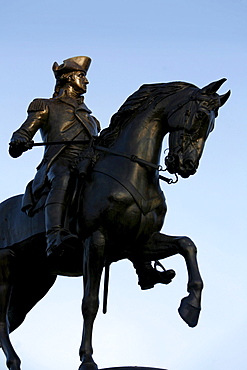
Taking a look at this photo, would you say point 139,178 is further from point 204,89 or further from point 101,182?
point 204,89

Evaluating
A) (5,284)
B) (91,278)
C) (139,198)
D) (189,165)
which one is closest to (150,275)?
(91,278)

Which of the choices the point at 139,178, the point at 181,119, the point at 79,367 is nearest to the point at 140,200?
the point at 139,178

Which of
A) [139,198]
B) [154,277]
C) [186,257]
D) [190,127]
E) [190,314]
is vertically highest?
[190,127]

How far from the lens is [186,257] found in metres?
13.8

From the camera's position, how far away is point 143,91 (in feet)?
47.5

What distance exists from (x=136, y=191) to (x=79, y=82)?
8.87ft

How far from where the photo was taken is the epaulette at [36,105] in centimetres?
1536

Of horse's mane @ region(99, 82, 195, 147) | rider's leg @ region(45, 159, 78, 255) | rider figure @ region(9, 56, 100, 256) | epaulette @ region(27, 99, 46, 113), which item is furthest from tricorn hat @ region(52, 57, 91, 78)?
rider's leg @ region(45, 159, 78, 255)

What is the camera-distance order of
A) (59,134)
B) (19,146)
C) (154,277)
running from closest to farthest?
(154,277)
(19,146)
(59,134)

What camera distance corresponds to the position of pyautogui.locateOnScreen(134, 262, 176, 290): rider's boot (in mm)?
14703

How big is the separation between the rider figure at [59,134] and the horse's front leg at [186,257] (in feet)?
3.72

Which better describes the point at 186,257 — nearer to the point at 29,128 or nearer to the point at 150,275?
the point at 150,275

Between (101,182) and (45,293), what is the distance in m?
2.92

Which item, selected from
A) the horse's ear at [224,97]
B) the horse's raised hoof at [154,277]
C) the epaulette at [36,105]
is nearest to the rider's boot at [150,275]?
the horse's raised hoof at [154,277]
